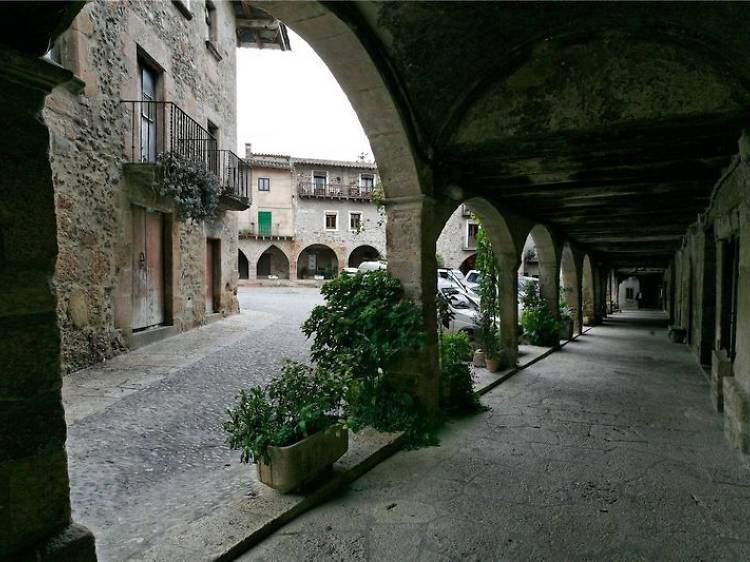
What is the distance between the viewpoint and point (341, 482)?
9.70 ft

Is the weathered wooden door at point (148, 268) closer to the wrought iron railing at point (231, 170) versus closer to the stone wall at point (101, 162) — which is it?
the stone wall at point (101, 162)

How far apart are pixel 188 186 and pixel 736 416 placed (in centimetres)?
856

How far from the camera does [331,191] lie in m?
31.0

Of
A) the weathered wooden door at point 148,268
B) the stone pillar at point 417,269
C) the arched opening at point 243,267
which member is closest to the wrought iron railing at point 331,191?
the arched opening at point 243,267

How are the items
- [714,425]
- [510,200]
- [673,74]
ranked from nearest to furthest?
[673,74] < [714,425] < [510,200]

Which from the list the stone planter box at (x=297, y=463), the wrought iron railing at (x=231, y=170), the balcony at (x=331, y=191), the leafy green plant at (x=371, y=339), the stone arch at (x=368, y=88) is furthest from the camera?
the balcony at (x=331, y=191)

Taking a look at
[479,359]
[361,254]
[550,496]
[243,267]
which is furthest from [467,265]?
[550,496]

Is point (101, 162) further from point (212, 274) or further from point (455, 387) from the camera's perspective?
point (455, 387)

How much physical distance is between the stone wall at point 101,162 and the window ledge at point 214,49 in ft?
3.78

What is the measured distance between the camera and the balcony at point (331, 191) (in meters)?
30.3

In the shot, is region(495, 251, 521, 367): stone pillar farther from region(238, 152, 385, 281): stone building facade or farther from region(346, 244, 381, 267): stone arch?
region(346, 244, 381, 267): stone arch

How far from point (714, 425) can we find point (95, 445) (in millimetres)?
5360

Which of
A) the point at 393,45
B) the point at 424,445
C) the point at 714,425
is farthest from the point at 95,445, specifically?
the point at 714,425

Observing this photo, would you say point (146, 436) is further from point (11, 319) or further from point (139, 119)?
point (139, 119)
